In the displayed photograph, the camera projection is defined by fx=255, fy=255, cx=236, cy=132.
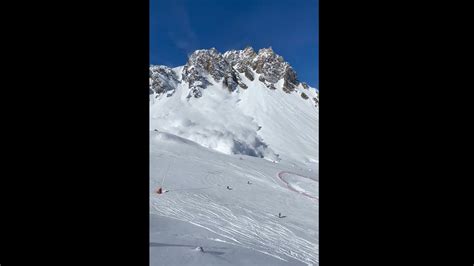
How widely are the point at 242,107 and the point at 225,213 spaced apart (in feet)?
79.5

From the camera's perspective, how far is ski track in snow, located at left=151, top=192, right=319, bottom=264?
312 cm

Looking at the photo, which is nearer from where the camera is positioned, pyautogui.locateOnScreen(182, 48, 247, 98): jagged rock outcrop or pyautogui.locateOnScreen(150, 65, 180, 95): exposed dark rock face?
pyautogui.locateOnScreen(182, 48, 247, 98): jagged rock outcrop

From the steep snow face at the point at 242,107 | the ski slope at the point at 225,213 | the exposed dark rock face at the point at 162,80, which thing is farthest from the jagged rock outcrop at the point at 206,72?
the ski slope at the point at 225,213

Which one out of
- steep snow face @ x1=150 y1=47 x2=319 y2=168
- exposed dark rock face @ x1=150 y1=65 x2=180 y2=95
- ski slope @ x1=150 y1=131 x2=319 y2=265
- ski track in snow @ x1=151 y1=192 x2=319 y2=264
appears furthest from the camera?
exposed dark rock face @ x1=150 y1=65 x2=180 y2=95

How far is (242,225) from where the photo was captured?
13.2 feet

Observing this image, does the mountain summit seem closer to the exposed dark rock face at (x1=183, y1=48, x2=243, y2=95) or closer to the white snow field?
the exposed dark rock face at (x1=183, y1=48, x2=243, y2=95)

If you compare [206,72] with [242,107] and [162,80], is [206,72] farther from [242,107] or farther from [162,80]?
[242,107]

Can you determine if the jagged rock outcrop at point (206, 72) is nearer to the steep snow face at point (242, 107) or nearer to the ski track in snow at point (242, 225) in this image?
the steep snow face at point (242, 107)

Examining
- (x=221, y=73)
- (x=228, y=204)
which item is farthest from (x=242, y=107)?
(x=228, y=204)

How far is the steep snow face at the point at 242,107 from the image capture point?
18531mm

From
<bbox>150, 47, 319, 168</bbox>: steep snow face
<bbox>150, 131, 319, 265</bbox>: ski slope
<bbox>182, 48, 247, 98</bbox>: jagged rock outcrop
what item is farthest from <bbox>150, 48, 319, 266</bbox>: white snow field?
<bbox>182, 48, 247, 98</bbox>: jagged rock outcrop
